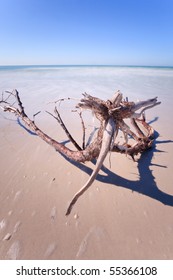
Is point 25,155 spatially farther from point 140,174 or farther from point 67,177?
point 140,174

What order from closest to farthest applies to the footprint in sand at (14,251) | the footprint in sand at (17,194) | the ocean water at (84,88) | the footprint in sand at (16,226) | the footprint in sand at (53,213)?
the footprint in sand at (14,251)
the footprint in sand at (16,226)
the footprint in sand at (53,213)
the footprint in sand at (17,194)
the ocean water at (84,88)

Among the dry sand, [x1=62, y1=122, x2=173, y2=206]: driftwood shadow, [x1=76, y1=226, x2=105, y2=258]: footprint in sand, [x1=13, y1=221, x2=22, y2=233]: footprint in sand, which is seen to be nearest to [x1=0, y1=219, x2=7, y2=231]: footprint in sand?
the dry sand

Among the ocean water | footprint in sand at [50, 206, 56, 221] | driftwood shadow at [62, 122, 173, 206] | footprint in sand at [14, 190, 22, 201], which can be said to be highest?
the ocean water

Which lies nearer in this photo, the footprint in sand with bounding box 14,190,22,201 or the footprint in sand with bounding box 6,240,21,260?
the footprint in sand with bounding box 6,240,21,260

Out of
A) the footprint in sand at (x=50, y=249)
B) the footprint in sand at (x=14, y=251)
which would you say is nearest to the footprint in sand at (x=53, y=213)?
the footprint in sand at (x=50, y=249)

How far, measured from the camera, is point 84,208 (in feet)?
7.54

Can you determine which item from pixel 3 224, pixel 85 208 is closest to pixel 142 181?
pixel 85 208

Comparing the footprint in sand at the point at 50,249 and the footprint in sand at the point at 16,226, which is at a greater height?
the footprint in sand at the point at 16,226

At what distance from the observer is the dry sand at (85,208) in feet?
6.09

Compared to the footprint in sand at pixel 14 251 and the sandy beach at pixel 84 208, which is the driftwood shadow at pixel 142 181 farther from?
the footprint in sand at pixel 14 251

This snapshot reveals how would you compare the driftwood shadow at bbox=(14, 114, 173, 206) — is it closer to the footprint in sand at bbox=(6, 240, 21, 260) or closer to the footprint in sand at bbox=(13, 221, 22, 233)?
the footprint in sand at bbox=(13, 221, 22, 233)

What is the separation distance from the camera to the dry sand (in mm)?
1855
